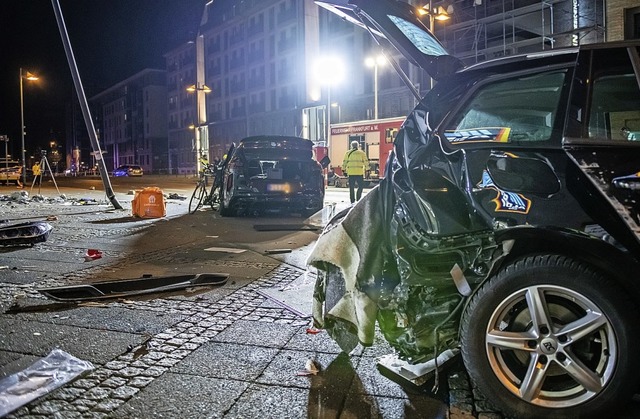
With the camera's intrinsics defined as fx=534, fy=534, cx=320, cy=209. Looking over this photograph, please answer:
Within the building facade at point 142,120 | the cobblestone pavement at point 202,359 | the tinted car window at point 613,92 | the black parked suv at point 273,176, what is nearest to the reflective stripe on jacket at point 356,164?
the black parked suv at point 273,176

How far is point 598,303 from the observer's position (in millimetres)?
2451

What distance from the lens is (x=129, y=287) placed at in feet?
18.3

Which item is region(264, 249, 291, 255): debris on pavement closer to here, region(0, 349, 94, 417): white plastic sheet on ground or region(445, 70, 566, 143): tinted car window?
region(0, 349, 94, 417): white plastic sheet on ground

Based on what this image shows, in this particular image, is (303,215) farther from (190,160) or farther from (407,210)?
(190,160)

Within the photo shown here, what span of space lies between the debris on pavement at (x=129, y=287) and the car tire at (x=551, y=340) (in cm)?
355

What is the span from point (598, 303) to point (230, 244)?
22.1 ft

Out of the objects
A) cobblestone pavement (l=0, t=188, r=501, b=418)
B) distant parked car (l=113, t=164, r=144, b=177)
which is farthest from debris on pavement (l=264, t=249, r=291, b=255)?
distant parked car (l=113, t=164, r=144, b=177)

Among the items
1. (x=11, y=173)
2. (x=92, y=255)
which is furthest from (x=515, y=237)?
(x=11, y=173)

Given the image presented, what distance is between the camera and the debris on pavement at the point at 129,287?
520 centimetres

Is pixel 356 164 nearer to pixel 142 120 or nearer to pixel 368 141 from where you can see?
pixel 368 141

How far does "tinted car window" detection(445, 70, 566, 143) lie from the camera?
286cm

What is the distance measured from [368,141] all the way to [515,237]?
91.5 ft

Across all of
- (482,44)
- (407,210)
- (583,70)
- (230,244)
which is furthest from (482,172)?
(482,44)

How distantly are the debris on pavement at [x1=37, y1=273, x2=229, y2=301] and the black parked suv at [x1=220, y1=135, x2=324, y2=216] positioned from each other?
5.91 m
